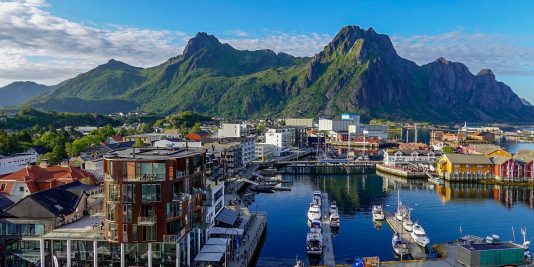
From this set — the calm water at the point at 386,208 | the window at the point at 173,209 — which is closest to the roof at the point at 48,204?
the window at the point at 173,209

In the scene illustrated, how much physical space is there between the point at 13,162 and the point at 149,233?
185 ft

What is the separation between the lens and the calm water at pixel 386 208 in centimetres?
4944

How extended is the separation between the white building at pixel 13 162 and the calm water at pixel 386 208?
39770 millimetres

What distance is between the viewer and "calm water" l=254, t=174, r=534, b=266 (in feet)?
162

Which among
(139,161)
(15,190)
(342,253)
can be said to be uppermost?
(139,161)

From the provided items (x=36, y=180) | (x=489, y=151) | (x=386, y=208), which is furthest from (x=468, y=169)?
(x=36, y=180)

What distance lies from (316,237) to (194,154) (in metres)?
16.7

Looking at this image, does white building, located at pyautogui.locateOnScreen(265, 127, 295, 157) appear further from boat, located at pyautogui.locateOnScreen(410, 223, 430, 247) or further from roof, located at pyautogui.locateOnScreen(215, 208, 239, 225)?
boat, located at pyautogui.locateOnScreen(410, 223, 430, 247)

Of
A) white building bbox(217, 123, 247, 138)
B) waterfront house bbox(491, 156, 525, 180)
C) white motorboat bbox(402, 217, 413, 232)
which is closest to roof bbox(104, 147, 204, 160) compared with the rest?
white motorboat bbox(402, 217, 413, 232)

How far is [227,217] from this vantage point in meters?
48.9

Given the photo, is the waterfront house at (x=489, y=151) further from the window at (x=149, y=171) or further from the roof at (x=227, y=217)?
the window at (x=149, y=171)

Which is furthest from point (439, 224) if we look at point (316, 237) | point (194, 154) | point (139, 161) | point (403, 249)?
point (139, 161)

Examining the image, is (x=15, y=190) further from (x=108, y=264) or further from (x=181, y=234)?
(x=181, y=234)

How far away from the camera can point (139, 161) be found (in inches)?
1281
